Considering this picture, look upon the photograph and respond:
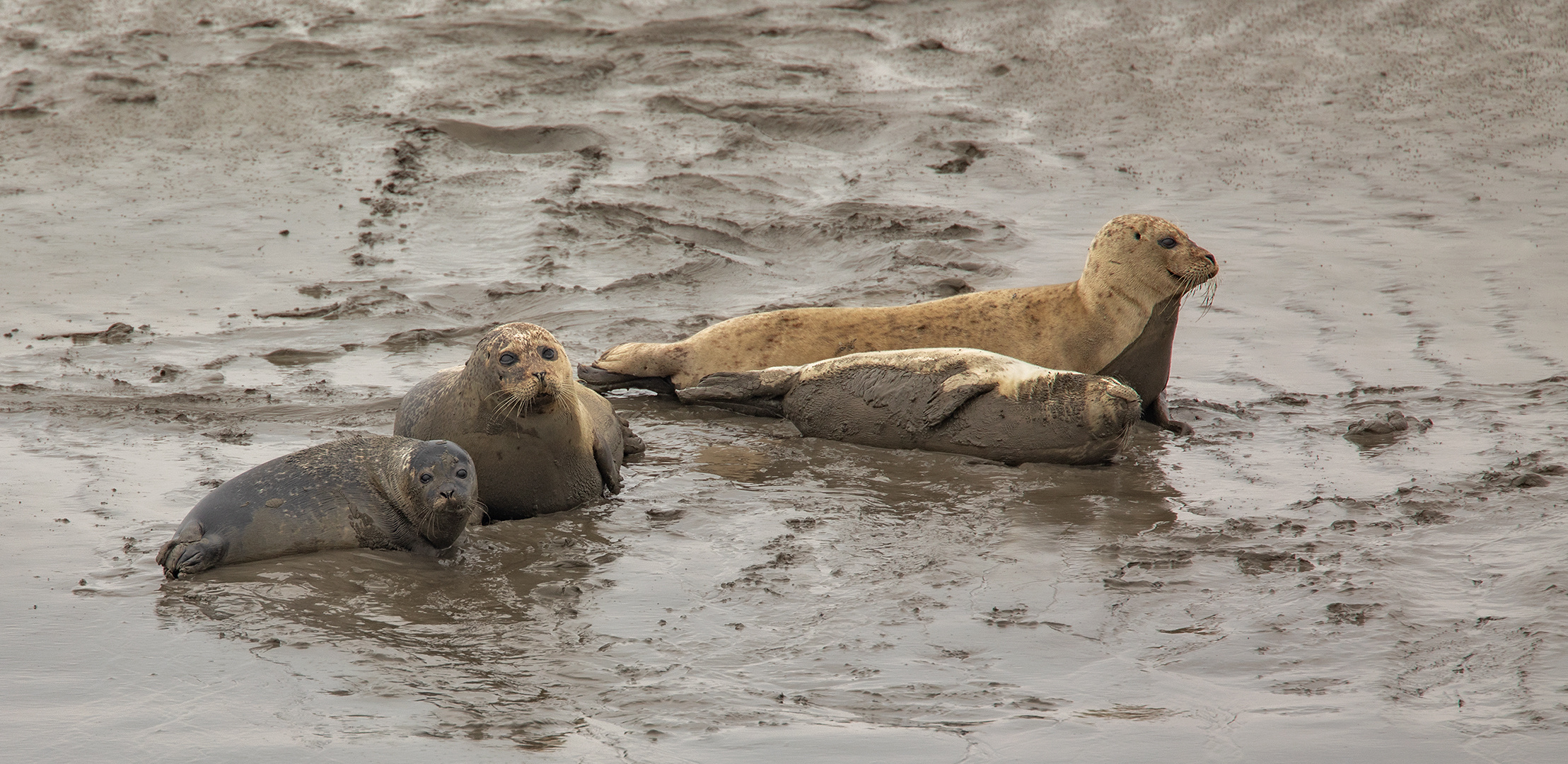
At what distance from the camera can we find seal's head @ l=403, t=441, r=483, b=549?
4.22 metres

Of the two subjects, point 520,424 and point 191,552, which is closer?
point 191,552

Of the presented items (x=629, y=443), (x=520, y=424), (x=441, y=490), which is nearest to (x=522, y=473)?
(x=520, y=424)

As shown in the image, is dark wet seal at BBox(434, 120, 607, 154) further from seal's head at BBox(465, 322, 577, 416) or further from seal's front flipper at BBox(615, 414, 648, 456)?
seal's head at BBox(465, 322, 577, 416)

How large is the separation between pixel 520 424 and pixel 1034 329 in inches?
100

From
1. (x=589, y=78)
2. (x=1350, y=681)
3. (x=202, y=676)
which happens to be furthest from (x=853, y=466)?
(x=589, y=78)

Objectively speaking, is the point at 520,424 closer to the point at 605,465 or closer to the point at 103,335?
the point at 605,465

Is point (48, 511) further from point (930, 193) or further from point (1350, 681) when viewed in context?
point (930, 193)

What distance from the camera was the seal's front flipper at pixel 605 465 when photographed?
16.5 ft

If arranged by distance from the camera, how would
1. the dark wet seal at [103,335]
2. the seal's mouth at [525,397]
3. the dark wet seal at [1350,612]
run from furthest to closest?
the dark wet seal at [103,335] < the seal's mouth at [525,397] < the dark wet seal at [1350,612]

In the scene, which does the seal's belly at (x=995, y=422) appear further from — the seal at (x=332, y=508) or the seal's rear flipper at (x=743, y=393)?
the seal at (x=332, y=508)

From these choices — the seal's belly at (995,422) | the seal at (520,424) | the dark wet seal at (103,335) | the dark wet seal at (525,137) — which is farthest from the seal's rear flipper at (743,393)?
the dark wet seal at (525,137)

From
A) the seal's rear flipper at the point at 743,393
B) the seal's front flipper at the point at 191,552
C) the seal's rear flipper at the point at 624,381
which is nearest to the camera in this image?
the seal's front flipper at the point at 191,552

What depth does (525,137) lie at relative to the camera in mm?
10336

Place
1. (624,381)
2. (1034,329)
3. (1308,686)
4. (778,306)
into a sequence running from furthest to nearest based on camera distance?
(778,306) < (624,381) < (1034,329) < (1308,686)
